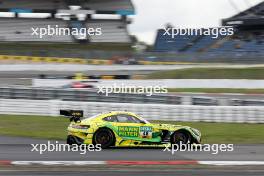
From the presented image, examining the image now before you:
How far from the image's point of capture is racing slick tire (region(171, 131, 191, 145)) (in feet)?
39.1

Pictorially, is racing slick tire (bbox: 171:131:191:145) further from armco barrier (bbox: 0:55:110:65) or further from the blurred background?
armco barrier (bbox: 0:55:110:65)

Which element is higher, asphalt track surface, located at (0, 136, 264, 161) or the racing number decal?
the racing number decal

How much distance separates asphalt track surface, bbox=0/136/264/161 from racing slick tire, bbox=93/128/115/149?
0.20 m

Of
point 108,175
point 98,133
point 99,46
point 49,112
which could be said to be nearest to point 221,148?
point 98,133

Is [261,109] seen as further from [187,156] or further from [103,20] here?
[103,20]

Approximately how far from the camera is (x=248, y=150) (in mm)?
11906

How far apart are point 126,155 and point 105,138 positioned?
119 centimetres

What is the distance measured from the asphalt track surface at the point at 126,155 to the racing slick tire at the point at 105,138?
0.20 meters

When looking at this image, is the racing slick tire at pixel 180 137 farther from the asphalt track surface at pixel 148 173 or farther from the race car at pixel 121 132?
the asphalt track surface at pixel 148 173

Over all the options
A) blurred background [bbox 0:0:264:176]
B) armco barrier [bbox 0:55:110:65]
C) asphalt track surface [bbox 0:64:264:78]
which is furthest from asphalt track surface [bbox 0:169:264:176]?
armco barrier [bbox 0:55:110:65]

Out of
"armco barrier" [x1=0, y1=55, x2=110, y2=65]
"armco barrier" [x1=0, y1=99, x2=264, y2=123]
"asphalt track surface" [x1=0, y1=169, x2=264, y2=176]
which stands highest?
"armco barrier" [x1=0, y1=55, x2=110, y2=65]

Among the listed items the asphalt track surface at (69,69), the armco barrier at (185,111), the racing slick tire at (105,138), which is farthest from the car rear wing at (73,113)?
the asphalt track surface at (69,69)

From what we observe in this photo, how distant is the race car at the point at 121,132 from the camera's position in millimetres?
11625

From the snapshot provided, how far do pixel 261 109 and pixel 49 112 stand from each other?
735 centimetres
